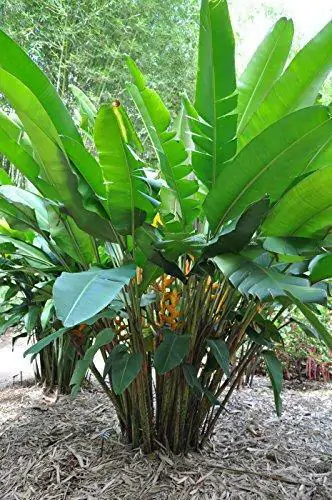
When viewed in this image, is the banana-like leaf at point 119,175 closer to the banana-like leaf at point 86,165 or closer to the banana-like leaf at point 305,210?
the banana-like leaf at point 86,165

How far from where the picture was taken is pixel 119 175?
896 millimetres

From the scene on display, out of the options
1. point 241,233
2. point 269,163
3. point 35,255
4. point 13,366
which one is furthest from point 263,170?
point 13,366

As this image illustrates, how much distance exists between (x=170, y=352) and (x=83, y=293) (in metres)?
0.37

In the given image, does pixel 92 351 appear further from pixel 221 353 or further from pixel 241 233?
pixel 241 233

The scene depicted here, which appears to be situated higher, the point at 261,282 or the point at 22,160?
the point at 22,160

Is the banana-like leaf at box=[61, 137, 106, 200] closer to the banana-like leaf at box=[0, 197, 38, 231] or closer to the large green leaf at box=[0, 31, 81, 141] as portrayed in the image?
the large green leaf at box=[0, 31, 81, 141]

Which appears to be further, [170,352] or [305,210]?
[170,352]

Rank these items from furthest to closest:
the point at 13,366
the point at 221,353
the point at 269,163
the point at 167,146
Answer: the point at 13,366 → the point at 221,353 → the point at 167,146 → the point at 269,163

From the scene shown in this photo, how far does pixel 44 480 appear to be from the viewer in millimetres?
1216

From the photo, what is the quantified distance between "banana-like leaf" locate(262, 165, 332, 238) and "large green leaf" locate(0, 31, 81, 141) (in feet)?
1.51

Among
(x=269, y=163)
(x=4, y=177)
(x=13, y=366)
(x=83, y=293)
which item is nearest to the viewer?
(x=83, y=293)

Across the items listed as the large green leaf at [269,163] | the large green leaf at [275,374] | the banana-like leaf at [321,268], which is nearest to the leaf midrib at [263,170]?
the large green leaf at [269,163]

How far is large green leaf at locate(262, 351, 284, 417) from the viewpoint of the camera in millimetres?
1221

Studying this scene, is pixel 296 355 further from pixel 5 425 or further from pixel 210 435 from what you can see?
pixel 5 425
